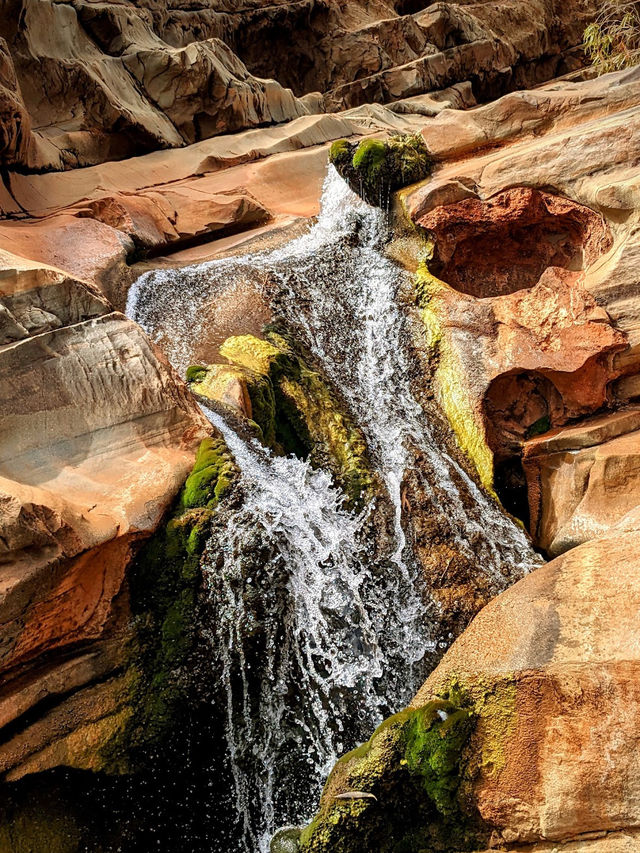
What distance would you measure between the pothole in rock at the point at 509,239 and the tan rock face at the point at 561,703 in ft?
16.2

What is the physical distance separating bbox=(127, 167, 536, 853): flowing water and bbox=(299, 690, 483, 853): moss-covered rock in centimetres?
116

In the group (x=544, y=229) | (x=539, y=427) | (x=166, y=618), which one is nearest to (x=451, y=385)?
(x=539, y=427)

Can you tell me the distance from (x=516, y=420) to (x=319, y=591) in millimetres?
3308

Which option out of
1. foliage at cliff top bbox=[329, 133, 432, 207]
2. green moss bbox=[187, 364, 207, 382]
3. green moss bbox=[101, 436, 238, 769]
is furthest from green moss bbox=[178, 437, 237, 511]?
foliage at cliff top bbox=[329, 133, 432, 207]

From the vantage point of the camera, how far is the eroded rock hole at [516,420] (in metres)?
7.34

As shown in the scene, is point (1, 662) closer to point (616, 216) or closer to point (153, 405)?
point (153, 405)

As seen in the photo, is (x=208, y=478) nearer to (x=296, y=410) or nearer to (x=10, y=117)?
(x=296, y=410)

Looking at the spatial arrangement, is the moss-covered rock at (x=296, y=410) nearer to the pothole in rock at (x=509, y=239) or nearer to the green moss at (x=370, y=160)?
the pothole in rock at (x=509, y=239)

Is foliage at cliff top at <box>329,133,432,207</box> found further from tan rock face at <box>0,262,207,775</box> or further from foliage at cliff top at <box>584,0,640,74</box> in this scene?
tan rock face at <box>0,262,207,775</box>

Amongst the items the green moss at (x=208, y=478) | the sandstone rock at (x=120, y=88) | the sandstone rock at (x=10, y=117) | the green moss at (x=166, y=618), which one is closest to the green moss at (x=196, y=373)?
the green moss at (x=208, y=478)

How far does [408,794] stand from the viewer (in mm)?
3514

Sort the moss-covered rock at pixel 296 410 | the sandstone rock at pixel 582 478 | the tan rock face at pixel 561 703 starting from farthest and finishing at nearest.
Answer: the sandstone rock at pixel 582 478 → the moss-covered rock at pixel 296 410 → the tan rock face at pixel 561 703

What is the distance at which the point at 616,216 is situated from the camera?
7395mm

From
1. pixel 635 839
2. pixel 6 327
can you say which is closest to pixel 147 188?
pixel 6 327
